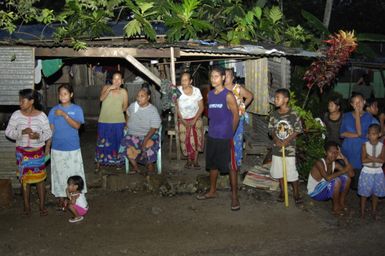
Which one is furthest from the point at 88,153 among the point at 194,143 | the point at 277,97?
the point at 277,97

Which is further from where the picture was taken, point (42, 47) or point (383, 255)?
point (42, 47)

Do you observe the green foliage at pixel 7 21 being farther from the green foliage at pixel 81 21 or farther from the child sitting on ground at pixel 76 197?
the child sitting on ground at pixel 76 197

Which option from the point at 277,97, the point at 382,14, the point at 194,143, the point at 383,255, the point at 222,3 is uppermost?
the point at 382,14

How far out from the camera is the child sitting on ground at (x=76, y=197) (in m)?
6.72

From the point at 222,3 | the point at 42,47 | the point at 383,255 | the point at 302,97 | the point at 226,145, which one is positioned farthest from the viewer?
the point at 302,97

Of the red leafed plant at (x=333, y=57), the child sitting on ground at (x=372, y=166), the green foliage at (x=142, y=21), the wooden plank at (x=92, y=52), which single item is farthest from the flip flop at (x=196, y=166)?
the child sitting on ground at (x=372, y=166)

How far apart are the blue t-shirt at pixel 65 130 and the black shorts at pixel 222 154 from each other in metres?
2.00

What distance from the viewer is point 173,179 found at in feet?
26.5

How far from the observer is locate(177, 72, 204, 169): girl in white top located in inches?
327

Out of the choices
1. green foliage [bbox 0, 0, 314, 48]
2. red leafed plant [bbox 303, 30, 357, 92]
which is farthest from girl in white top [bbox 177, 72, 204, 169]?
red leafed plant [bbox 303, 30, 357, 92]

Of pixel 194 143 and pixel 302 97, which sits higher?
pixel 302 97

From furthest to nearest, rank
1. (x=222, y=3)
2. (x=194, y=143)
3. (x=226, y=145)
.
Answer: (x=222, y=3), (x=194, y=143), (x=226, y=145)

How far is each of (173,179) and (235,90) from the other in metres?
1.88

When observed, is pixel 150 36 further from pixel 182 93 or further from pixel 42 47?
pixel 42 47
